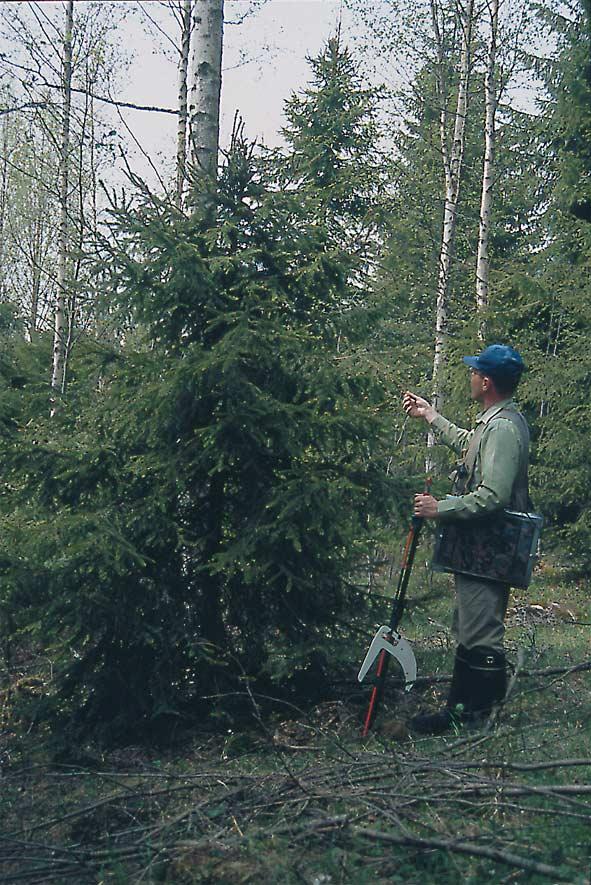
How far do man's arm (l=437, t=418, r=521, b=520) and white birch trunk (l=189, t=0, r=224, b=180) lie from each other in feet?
12.3

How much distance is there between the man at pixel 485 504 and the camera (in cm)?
563

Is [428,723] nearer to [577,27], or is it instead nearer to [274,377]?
[274,377]

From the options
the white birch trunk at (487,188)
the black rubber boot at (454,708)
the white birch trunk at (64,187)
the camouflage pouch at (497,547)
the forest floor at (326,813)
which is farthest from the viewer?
the white birch trunk at (487,188)

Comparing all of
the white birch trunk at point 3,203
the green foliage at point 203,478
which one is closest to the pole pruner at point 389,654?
the green foliage at point 203,478

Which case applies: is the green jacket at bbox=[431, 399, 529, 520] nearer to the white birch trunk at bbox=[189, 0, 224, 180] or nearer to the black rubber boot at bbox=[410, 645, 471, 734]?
the black rubber boot at bbox=[410, 645, 471, 734]

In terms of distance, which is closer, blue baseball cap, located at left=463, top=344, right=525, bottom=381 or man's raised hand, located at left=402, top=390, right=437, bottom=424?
blue baseball cap, located at left=463, top=344, right=525, bottom=381

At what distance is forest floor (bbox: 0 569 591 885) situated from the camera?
12.4 ft

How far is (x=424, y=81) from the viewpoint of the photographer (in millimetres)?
22609

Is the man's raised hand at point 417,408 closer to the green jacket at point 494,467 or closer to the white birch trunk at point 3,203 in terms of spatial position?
the green jacket at point 494,467

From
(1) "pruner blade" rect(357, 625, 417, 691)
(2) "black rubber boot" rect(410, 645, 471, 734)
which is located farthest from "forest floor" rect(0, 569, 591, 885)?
(1) "pruner blade" rect(357, 625, 417, 691)

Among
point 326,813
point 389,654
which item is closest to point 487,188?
point 389,654

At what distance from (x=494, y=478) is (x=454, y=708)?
1.53m

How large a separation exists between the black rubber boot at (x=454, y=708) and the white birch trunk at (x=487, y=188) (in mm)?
11344

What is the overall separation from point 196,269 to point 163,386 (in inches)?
35.2
